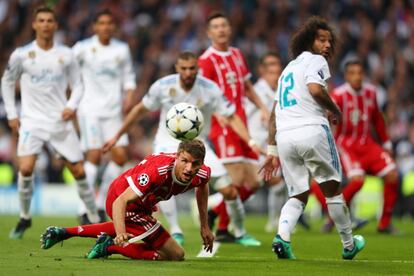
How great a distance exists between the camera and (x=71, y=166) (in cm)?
1202

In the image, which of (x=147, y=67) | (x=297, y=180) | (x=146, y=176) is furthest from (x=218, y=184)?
(x=147, y=67)

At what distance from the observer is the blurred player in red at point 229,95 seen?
1266cm

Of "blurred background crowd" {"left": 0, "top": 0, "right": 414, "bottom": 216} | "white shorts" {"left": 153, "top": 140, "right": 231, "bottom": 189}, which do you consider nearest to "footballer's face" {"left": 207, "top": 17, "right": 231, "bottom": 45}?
"white shorts" {"left": 153, "top": 140, "right": 231, "bottom": 189}

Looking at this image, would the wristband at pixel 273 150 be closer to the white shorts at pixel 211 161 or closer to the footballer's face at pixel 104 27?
the white shorts at pixel 211 161

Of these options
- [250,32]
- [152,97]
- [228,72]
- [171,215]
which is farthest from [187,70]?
[250,32]

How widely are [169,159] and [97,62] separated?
5.62m

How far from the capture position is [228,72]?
41.6 feet

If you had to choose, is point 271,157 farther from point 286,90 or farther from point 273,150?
point 286,90

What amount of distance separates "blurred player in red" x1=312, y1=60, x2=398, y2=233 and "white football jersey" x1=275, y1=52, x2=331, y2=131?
5290 mm

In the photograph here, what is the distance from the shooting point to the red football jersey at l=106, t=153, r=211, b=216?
330 inches

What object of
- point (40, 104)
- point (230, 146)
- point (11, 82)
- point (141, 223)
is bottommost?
point (141, 223)

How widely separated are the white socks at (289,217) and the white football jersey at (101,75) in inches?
207

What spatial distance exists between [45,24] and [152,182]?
13.7 feet

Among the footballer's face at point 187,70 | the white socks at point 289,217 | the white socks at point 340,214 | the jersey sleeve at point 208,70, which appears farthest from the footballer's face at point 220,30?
the white socks at point 340,214
